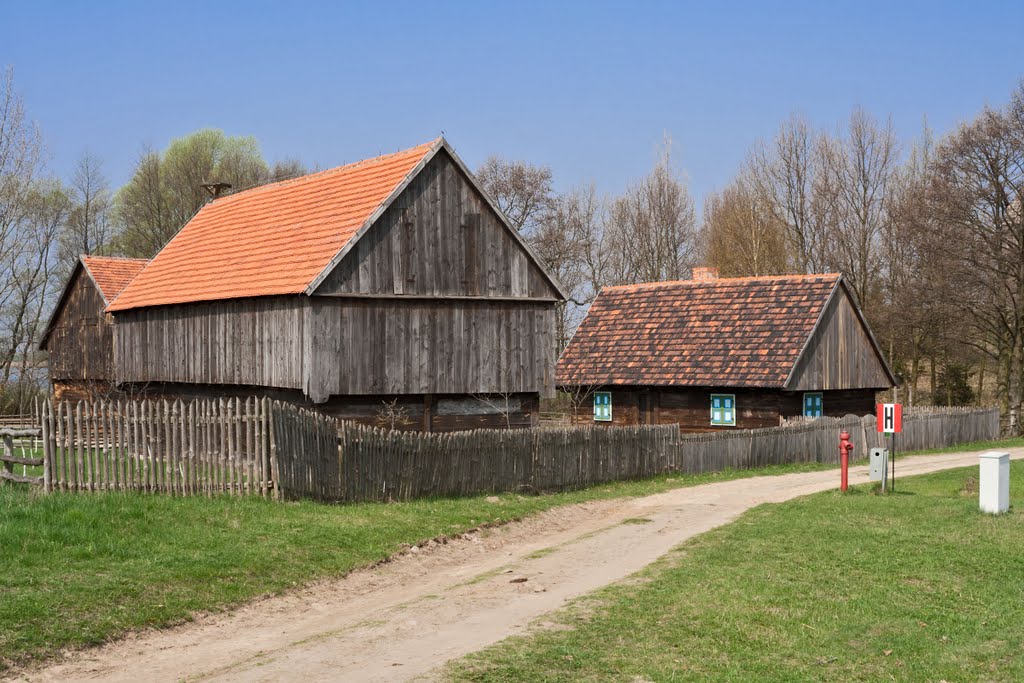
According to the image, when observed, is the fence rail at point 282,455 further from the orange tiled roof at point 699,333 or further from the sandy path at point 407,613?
the orange tiled roof at point 699,333

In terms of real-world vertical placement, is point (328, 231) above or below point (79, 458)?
above

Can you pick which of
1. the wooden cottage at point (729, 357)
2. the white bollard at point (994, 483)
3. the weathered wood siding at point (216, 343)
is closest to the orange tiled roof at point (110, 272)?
the weathered wood siding at point (216, 343)

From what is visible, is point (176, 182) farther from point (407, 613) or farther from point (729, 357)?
point (407, 613)

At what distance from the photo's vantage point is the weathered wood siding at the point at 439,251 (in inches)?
970

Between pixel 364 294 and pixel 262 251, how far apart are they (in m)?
4.26

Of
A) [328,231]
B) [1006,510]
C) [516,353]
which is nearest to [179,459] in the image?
[328,231]

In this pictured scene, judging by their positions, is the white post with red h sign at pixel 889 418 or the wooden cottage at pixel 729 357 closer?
the white post with red h sign at pixel 889 418

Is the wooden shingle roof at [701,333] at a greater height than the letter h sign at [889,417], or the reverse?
the wooden shingle roof at [701,333]

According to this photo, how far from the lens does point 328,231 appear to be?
25.4 m

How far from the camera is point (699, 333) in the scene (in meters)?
36.3

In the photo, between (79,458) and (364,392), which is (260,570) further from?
(364,392)

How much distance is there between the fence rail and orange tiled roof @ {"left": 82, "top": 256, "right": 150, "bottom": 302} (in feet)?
53.5

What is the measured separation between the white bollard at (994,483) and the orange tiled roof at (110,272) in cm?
2950

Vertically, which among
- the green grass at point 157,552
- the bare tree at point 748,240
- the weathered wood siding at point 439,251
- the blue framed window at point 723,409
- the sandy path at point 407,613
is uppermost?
the bare tree at point 748,240
